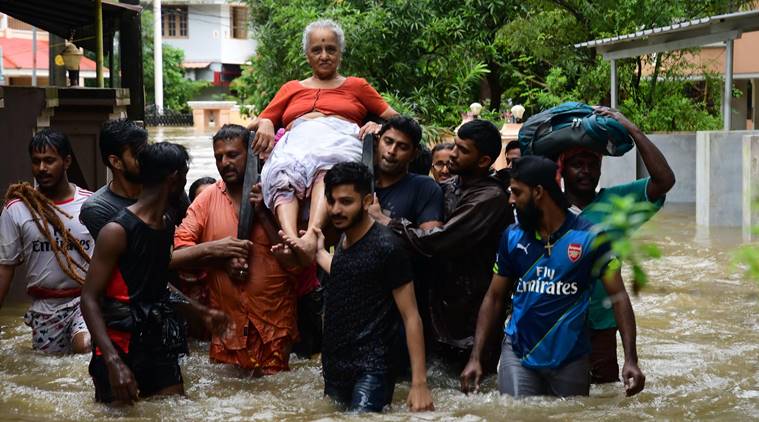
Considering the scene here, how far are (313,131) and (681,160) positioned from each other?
45.2 feet

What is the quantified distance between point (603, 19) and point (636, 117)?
6.13ft

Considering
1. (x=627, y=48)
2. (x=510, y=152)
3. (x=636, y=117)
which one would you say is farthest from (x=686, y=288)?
(x=636, y=117)

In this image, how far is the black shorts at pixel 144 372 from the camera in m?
5.98

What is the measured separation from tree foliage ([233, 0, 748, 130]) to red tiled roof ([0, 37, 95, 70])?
18884 millimetres

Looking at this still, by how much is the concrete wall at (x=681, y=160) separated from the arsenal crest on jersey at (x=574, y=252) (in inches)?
557

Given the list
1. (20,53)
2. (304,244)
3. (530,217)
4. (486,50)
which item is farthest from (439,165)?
(20,53)

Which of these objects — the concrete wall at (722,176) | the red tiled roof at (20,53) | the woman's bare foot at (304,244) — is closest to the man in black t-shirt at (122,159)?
the woman's bare foot at (304,244)

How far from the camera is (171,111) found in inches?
2098

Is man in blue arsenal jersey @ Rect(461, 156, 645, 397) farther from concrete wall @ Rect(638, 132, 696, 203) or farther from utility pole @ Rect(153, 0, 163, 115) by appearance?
utility pole @ Rect(153, 0, 163, 115)

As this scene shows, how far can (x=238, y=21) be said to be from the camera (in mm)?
69500

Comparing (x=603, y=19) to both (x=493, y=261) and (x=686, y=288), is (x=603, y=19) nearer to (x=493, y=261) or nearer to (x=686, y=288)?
(x=686, y=288)

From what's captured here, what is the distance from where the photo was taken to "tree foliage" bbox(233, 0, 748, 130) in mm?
21422

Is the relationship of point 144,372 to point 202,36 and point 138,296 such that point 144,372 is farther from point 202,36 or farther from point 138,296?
point 202,36

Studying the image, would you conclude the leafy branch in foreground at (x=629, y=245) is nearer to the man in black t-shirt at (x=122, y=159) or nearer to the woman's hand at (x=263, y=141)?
the man in black t-shirt at (x=122, y=159)
